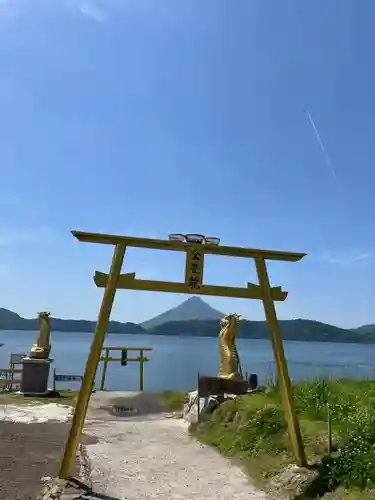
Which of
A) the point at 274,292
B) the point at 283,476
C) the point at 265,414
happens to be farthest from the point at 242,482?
the point at 274,292

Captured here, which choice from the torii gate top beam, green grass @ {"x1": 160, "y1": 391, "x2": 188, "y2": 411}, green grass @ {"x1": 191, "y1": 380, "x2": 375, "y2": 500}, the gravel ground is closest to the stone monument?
green grass @ {"x1": 160, "y1": 391, "x2": 188, "y2": 411}

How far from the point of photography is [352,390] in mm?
9812

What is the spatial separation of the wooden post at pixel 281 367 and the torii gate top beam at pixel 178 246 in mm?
178

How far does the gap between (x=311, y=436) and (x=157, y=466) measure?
249 centimetres

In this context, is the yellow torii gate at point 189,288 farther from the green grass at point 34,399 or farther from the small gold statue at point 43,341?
the small gold statue at point 43,341

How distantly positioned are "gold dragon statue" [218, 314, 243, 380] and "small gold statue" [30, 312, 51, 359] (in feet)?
24.4

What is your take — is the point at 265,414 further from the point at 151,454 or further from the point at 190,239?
the point at 190,239

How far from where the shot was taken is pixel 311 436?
25.4ft

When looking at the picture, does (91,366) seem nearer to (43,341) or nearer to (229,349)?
(229,349)

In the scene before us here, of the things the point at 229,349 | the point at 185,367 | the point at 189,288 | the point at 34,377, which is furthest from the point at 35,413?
the point at 185,367

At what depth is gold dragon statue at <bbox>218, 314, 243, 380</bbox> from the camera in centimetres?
1270

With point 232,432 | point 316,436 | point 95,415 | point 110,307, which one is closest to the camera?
point 110,307

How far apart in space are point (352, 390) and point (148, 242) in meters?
5.46

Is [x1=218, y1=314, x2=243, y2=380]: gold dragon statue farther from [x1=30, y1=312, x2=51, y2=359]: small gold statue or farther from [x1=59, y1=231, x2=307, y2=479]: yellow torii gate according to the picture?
[x1=30, y1=312, x2=51, y2=359]: small gold statue
